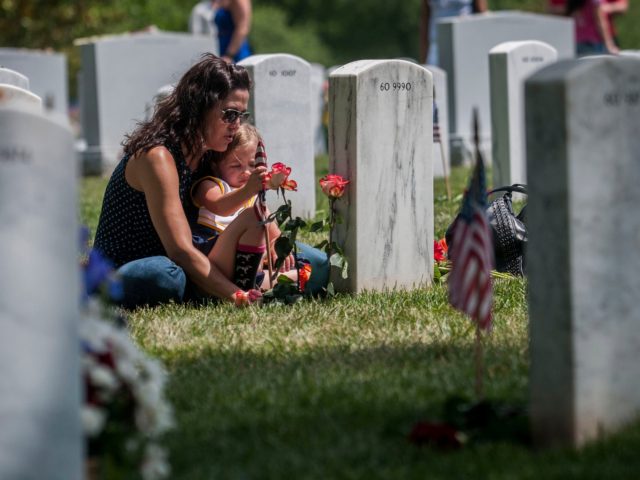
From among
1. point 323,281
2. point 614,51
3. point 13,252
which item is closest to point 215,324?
point 323,281

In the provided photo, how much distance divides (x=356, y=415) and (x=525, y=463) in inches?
28.1

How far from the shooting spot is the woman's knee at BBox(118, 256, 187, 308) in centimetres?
611

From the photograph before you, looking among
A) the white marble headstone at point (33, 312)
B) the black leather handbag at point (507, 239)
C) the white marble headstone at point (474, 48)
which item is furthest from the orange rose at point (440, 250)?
the white marble headstone at point (474, 48)

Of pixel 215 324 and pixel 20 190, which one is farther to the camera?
pixel 215 324

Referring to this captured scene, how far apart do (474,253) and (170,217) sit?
231 cm

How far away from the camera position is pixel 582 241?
3.67 metres

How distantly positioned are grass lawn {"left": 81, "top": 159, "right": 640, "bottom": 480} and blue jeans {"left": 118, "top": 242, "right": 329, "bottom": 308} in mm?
107

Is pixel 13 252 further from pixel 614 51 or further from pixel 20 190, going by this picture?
pixel 614 51

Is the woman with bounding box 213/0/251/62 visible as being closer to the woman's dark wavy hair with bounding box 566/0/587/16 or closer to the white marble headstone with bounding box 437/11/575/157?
the white marble headstone with bounding box 437/11/575/157

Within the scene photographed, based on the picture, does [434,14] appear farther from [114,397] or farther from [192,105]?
[114,397]

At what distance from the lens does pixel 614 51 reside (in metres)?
13.3

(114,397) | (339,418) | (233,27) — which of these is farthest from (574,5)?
(114,397)

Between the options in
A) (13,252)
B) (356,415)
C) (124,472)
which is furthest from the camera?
(356,415)

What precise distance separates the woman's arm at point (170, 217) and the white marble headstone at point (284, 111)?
2927 mm
